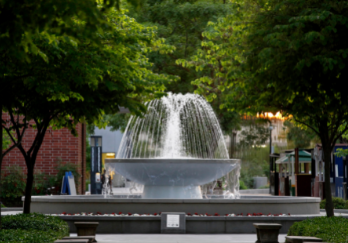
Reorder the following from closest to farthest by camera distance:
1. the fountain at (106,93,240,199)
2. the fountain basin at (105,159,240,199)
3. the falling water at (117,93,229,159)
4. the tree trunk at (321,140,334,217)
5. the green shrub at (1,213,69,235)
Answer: the green shrub at (1,213,69,235) → the tree trunk at (321,140,334,217) → the fountain basin at (105,159,240,199) → the fountain at (106,93,240,199) → the falling water at (117,93,229,159)

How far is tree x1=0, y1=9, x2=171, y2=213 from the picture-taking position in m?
9.14

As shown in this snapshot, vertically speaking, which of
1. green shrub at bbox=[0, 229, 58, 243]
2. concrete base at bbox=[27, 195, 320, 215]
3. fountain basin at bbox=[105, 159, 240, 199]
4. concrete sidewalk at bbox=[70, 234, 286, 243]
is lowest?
concrete sidewalk at bbox=[70, 234, 286, 243]

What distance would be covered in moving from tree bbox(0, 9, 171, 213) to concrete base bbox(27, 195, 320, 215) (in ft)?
8.21

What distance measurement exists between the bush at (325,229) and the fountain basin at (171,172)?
432cm

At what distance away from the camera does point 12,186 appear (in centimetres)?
2214

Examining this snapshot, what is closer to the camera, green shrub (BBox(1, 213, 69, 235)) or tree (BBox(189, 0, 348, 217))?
tree (BBox(189, 0, 348, 217))

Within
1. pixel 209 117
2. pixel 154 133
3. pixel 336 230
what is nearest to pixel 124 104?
pixel 336 230


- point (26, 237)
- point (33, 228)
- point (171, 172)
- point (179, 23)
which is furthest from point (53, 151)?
point (26, 237)

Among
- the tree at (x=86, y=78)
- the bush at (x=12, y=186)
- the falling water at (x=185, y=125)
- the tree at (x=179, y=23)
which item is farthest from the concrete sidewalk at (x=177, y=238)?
the tree at (x=179, y=23)

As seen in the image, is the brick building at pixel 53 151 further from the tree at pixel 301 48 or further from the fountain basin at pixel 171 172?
the tree at pixel 301 48

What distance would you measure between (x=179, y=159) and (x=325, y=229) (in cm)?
577

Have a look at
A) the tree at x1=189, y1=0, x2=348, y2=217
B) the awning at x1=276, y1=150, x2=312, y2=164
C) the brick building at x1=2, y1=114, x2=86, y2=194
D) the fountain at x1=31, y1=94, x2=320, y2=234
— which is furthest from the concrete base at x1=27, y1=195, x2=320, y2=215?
the awning at x1=276, y1=150, x2=312, y2=164

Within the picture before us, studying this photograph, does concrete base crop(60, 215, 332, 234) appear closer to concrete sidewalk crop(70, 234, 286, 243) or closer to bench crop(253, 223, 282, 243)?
concrete sidewalk crop(70, 234, 286, 243)

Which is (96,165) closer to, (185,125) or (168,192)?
(185,125)
